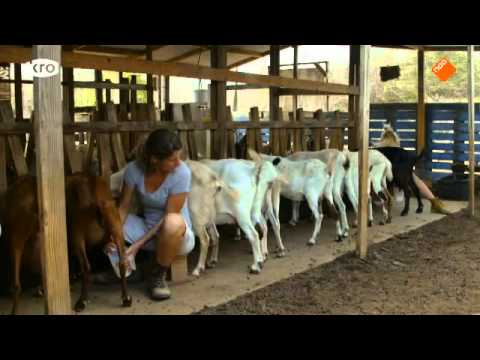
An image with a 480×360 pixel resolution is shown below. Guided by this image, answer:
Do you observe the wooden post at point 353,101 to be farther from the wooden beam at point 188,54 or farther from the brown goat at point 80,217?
the brown goat at point 80,217

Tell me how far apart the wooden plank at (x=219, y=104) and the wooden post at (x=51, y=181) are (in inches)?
163

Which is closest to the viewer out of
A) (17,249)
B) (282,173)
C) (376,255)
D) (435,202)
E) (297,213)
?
(17,249)

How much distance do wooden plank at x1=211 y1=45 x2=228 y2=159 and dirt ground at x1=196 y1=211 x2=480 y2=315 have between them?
2.07m

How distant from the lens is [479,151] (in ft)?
40.9

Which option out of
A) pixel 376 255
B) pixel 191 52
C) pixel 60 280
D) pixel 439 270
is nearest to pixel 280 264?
pixel 376 255

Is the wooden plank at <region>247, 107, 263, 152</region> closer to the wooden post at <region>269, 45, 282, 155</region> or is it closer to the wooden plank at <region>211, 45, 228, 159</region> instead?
the wooden plank at <region>211, 45, 228, 159</region>

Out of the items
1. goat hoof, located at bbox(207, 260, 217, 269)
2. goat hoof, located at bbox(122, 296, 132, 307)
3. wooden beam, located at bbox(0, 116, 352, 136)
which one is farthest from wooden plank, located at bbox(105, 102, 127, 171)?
goat hoof, located at bbox(122, 296, 132, 307)

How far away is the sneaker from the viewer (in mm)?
4816

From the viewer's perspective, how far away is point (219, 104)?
283 inches

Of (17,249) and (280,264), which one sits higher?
(17,249)

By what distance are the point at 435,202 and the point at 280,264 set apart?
4.33m

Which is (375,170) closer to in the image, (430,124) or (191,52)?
(430,124)

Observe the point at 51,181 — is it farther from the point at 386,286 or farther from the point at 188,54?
the point at 188,54

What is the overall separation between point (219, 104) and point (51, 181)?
428 centimetres
